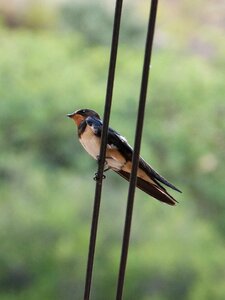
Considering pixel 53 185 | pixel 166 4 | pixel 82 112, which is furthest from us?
pixel 166 4

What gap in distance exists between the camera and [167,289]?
2.75 meters

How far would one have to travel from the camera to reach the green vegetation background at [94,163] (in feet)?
9.12

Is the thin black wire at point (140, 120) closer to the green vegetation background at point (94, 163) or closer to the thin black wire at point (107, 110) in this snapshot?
the thin black wire at point (107, 110)

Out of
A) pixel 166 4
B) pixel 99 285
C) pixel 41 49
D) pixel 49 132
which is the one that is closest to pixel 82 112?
pixel 99 285

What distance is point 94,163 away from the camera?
3.01m

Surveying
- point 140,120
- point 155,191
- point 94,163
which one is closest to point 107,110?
point 140,120

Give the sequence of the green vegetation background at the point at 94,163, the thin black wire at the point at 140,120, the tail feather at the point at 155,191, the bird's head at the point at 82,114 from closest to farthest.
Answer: the thin black wire at the point at 140,120 → the tail feather at the point at 155,191 → the bird's head at the point at 82,114 → the green vegetation background at the point at 94,163

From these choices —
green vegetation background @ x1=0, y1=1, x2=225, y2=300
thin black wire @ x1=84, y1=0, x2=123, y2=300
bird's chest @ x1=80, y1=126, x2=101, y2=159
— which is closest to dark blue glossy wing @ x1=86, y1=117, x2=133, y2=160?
bird's chest @ x1=80, y1=126, x2=101, y2=159

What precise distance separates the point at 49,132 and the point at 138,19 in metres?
0.71

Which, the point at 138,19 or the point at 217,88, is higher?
the point at 138,19

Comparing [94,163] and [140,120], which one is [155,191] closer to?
[140,120]

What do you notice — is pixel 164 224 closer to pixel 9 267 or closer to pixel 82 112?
pixel 9 267

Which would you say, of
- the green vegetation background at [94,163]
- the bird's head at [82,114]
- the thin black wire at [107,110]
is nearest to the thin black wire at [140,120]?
the thin black wire at [107,110]

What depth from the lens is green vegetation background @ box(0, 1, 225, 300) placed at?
278cm
